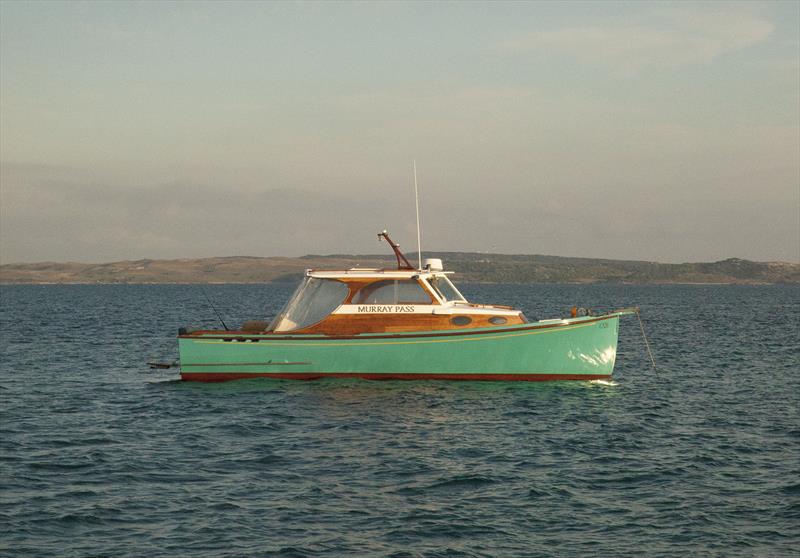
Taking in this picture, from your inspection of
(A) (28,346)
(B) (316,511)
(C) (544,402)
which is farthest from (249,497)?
(A) (28,346)

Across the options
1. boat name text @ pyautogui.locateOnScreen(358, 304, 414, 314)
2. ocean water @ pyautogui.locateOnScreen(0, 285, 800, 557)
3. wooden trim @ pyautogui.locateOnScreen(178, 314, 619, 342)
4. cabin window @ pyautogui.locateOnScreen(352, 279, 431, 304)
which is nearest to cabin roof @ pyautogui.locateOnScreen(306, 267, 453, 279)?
cabin window @ pyautogui.locateOnScreen(352, 279, 431, 304)

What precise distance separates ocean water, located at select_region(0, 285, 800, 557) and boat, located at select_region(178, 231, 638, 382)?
1.60 ft

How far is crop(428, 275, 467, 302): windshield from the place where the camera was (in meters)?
25.6

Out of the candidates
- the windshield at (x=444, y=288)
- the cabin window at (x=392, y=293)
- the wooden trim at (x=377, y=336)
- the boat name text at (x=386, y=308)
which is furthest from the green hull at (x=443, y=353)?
the windshield at (x=444, y=288)

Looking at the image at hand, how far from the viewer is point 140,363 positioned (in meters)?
33.8

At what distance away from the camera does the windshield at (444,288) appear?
2561 cm

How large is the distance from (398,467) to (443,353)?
323 inches

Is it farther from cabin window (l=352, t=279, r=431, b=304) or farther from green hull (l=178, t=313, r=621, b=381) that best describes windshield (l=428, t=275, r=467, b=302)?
green hull (l=178, t=313, r=621, b=381)

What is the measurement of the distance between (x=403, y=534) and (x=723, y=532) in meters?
4.40

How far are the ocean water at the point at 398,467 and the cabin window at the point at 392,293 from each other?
2352 mm

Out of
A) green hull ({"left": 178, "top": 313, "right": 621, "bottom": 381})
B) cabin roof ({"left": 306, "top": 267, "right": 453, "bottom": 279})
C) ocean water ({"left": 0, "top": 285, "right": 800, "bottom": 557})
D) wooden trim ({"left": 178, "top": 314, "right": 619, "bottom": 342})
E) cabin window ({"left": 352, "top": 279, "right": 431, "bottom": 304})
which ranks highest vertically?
cabin roof ({"left": 306, "top": 267, "right": 453, "bottom": 279})

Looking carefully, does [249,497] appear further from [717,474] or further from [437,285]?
[437,285]

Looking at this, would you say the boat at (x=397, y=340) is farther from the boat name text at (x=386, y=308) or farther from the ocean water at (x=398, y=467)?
the ocean water at (x=398, y=467)

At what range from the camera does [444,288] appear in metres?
26.7
